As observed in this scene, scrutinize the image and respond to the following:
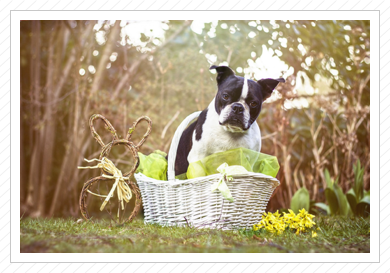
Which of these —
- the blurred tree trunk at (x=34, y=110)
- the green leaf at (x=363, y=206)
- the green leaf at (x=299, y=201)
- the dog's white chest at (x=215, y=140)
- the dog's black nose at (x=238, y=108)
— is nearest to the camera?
the dog's black nose at (x=238, y=108)

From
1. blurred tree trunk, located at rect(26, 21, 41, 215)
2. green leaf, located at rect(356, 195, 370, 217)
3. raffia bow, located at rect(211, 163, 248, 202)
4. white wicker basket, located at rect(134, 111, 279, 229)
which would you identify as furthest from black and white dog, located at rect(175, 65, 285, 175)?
blurred tree trunk, located at rect(26, 21, 41, 215)

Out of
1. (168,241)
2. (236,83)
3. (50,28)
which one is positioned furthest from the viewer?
(50,28)

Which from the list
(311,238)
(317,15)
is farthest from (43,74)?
(311,238)

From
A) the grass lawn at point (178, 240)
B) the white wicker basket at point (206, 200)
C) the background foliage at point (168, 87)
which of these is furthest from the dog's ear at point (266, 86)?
the background foliage at point (168, 87)

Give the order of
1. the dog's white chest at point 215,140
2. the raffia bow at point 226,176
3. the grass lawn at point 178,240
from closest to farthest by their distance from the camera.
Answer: the grass lawn at point 178,240, the raffia bow at point 226,176, the dog's white chest at point 215,140

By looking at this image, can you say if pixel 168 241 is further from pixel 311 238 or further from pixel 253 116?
pixel 253 116

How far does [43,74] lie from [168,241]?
97.5 inches

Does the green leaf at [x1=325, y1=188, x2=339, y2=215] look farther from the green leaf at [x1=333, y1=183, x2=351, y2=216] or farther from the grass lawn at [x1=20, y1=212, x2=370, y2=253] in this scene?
the grass lawn at [x1=20, y1=212, x2=370, y2=253]

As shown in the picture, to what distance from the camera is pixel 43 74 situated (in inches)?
130

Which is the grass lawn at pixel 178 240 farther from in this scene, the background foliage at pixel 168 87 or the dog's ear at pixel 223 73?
the background foliage at pixel 168 87

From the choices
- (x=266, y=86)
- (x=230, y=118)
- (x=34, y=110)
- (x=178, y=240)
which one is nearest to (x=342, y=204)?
(x=266, y=86)

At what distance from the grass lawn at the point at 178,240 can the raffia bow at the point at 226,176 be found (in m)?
0.18

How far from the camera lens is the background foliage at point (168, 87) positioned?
3240 mm

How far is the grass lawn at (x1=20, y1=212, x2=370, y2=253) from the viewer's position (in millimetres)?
1412
